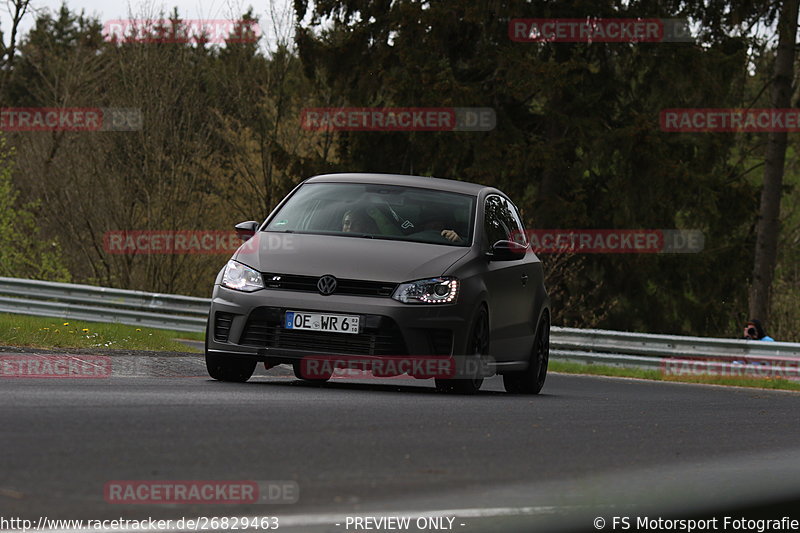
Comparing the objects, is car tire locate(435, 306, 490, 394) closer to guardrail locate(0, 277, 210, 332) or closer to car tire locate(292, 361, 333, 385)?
car tire locate(292, 361, 333, 385)

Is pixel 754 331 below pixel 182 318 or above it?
above

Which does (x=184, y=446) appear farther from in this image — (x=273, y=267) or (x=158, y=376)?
(x=158, y=376)

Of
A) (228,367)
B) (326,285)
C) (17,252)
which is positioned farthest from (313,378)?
(17,252)

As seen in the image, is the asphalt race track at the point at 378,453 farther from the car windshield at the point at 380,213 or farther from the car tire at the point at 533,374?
the car tire at the point at 533,374

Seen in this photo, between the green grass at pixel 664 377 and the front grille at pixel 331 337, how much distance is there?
11.8 metres

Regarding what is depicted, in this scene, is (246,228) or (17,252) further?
(17,252)

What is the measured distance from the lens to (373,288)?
10.9 metres

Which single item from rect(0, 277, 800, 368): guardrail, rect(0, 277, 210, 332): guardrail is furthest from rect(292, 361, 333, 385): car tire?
rect(0, 277, 210, 332): guardrail

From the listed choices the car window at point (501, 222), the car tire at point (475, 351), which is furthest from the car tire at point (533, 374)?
the car tire at point (475, 351)

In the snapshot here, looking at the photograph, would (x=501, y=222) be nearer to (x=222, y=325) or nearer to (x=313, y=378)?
(x=313, y=378)

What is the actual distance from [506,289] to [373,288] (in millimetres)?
1728

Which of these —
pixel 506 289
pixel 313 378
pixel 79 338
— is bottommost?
pixel 79 338

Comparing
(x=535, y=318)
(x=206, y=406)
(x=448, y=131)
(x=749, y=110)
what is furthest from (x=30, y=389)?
(x=749, y=110)

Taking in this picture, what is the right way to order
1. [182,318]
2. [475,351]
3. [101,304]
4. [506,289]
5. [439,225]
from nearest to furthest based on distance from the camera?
[475,351]
[439,225]
[506,289]
[182,318]
[101,304]
